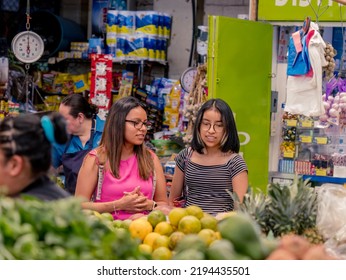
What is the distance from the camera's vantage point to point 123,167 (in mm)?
5297

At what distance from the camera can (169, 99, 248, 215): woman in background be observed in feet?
17.9

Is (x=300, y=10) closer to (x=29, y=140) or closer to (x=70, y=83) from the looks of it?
(x=70, y=83)

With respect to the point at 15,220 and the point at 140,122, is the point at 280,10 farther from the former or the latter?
the point at 15,220

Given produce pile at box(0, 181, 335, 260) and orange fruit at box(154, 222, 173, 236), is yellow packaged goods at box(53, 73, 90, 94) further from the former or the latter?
produce pile at box(0, 181, 335, 260)

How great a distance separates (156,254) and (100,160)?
1.84 m

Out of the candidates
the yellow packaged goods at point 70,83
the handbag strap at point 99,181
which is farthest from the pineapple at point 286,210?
the yellow packaged goods at point 70,83

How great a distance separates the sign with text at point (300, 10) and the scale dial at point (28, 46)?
10.5ft

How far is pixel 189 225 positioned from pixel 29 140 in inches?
40.9

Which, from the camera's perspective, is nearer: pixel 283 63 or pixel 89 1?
pixel 283 63

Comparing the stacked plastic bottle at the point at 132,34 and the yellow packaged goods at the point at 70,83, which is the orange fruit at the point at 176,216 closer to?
the stacked plastic bottle at the point at 132,34

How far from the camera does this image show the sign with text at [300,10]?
750 centimetres

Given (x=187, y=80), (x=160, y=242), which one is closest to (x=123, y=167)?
(x=160, y=242)

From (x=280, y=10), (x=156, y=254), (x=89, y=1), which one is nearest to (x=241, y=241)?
(x=156, y=254)

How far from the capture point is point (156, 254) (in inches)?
138
